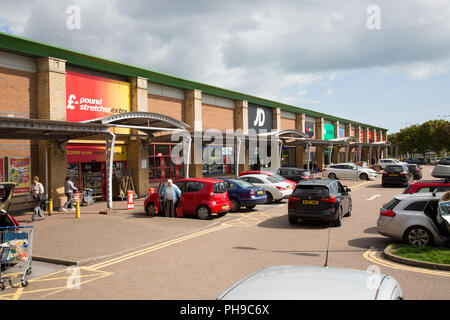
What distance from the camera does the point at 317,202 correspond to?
12070mm

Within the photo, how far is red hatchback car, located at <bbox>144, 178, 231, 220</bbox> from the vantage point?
14.2 meters

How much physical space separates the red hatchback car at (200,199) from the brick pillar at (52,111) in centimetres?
517

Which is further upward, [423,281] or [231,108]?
[231,108]

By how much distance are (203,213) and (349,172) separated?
72.7 feet

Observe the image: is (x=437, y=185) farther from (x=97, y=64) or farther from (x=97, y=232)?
(x=97, y=64)

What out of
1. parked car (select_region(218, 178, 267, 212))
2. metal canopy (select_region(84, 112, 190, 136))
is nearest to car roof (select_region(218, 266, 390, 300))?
parked car (select_region(218, 178, 267, 212))

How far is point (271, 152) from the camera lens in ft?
117

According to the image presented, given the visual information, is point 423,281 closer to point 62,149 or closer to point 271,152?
point 62,149

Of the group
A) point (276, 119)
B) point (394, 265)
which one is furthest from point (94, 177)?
Answer: point (276, 119)

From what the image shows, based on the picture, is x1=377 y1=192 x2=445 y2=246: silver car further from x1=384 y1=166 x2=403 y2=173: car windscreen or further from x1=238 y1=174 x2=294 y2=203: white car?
x1=384 y1=166 x2=403 y2=173: car windscreen

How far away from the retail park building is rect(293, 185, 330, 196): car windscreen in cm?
812
